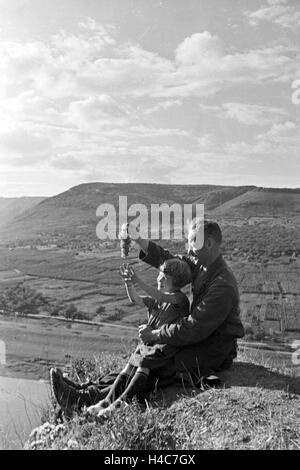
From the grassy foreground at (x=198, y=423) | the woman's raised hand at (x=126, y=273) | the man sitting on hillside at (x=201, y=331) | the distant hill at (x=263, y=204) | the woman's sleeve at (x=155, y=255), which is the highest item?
the distant hill at (x=263, y=204)

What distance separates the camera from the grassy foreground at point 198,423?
10.5 ft

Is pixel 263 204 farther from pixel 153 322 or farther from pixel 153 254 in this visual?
pixel 153 322

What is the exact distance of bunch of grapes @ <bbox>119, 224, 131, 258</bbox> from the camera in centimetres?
427

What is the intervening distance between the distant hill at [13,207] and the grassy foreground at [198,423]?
→ 35.6 meters

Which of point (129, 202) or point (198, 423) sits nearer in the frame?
point (198, 423)

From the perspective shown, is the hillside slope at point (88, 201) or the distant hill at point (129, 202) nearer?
the distant hill at point (129, 202)

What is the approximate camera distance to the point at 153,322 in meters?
4.17

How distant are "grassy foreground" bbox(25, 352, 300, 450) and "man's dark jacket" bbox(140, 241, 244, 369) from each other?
0.29 metres

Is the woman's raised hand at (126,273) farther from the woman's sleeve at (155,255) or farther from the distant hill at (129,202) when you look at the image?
the distant hill at (129,202)

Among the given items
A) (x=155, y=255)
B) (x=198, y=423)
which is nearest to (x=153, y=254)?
(x=155, y=255)

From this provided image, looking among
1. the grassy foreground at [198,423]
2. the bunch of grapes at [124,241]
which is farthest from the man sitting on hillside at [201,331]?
the bunch of grapes at [124,241]

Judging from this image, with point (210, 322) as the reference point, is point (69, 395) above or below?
below

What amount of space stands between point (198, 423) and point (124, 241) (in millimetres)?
1562

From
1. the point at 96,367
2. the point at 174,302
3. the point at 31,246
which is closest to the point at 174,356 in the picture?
the point at 174,302
